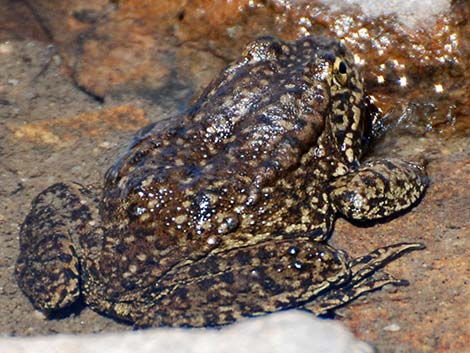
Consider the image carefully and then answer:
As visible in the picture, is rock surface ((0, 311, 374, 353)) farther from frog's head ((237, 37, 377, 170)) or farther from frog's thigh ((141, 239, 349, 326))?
frog's head ((237, 37, 377, 170))

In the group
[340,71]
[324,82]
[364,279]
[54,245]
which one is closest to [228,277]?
[364,279]

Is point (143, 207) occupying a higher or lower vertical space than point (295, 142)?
lower

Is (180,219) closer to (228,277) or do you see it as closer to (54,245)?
(228,277)

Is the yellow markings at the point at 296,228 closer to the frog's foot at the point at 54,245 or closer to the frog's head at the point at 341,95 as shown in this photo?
the frog's head at the point at 341,95

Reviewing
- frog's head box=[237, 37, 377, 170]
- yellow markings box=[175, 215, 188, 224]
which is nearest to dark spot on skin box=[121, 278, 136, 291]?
yellow markings box=[175, 215, 188, 224]

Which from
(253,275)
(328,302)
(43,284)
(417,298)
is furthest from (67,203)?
(417,298)

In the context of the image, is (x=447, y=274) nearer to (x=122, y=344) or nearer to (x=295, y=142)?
(x=295, y=142)

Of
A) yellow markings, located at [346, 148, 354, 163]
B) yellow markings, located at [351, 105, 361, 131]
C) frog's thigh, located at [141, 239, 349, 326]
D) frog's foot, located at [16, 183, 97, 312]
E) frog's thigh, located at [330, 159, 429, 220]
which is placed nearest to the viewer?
frog's thigh, located at [141, 239, 349, 326]
